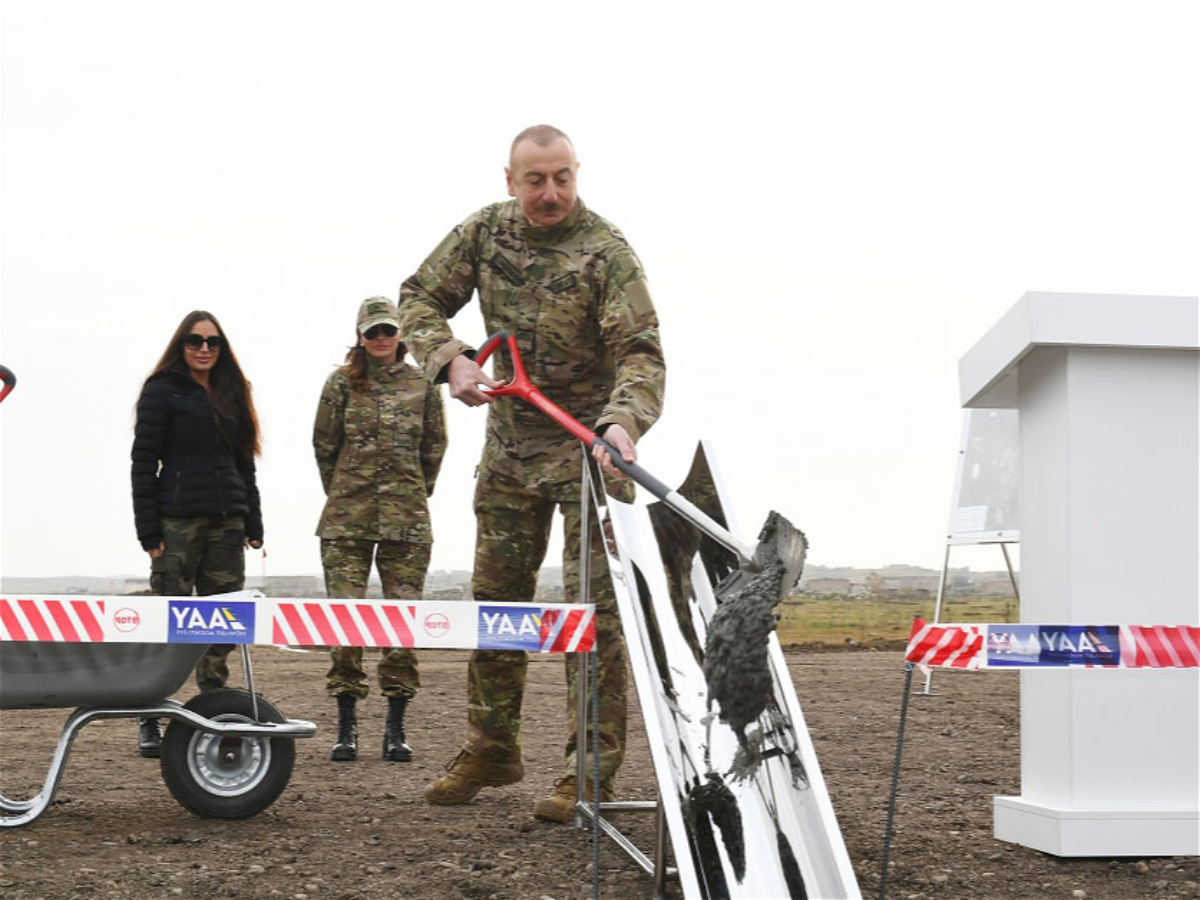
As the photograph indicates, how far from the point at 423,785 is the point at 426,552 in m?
1.36

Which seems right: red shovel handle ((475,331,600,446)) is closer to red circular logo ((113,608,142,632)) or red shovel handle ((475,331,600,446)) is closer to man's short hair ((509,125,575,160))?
man's short hair ((509,125,575,160))

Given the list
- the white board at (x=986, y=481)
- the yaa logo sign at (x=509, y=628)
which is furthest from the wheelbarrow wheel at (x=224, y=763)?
the white board at (x=986, y=481)

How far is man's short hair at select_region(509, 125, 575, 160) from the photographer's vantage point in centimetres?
464

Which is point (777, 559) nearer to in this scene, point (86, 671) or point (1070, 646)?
point (1070, 646)

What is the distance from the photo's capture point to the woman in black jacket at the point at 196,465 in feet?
21.7

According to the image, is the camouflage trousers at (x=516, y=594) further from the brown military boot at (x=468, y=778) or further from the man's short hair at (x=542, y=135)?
the man's short hair at (x=542, y=135)

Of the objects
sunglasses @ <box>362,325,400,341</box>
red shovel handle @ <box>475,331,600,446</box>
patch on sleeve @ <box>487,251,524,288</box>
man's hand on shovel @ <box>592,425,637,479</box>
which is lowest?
man's hand on shovel @ <box>592,425,637,479</box>

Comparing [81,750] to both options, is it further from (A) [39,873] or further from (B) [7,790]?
(A) [39,873]

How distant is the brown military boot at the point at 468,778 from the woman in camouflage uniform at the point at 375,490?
1669mm

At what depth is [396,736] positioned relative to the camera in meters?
6.99

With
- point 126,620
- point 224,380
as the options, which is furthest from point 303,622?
point 224,380

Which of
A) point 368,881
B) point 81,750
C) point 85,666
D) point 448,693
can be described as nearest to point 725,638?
point 368,881

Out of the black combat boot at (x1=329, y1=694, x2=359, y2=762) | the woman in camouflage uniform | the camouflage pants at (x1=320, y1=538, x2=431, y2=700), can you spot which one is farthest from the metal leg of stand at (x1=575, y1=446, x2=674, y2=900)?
the black combat boot at (x1=329, y1=694, x2=359, y2=762)

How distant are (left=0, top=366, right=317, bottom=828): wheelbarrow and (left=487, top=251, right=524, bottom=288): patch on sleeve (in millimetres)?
1626
